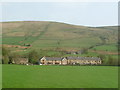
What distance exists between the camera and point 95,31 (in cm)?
13375

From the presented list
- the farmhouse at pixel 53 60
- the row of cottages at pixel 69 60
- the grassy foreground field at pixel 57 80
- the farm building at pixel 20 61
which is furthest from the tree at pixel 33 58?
the grassy foreground field at pixel 57 80

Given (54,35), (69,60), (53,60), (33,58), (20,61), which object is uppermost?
(54,35)

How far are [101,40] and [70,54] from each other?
2792 centimetres

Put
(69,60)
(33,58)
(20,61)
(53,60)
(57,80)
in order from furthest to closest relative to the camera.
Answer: (69,60), (53,60), (33,58), (20,61), (57,80)

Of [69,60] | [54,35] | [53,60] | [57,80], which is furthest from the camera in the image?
[54,35]

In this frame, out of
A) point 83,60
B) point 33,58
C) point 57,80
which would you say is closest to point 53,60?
point 33,58

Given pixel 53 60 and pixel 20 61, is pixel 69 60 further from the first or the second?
pixel 20 61

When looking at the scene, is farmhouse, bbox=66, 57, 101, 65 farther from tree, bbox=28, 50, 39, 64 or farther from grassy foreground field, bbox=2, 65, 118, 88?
grassy foreground field, bbox=2, 65, 118, 88

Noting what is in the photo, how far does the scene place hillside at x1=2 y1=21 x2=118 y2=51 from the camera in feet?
329

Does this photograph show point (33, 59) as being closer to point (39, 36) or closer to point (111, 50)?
point (111, 50)

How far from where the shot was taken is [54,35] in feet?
401

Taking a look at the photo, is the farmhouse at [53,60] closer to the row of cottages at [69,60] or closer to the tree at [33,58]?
the row of cottages at [69,60]

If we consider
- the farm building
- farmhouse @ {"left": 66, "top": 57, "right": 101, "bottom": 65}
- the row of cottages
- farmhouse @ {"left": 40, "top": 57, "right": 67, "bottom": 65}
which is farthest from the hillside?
the farm building

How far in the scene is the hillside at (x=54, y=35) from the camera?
100 metres
